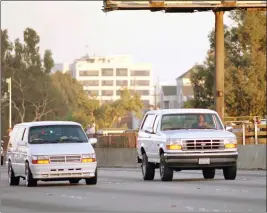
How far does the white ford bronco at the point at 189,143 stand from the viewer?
1111 inches

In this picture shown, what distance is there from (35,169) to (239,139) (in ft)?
59.2

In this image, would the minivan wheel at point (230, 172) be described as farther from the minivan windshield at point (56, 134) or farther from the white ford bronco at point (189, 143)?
the minivan windshield at point (56, 134)

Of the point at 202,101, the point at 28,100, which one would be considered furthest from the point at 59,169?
the point at 28,100

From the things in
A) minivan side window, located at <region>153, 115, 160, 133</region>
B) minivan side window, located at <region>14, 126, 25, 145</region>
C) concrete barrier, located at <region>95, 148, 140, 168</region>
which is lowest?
concrete barrier, located at <region>95, 148, 140, 168</region>

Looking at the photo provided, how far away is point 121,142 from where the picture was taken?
5228 cm

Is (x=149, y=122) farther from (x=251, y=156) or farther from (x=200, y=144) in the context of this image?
(x=251, y=156)

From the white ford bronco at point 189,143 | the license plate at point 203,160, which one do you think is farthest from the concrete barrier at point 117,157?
the license plate at point 203,160

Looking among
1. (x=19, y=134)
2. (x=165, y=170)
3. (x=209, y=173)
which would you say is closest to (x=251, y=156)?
(x=209, y=173)

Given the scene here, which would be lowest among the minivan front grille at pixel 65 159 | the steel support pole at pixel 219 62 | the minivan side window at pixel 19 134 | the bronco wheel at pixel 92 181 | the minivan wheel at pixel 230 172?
the bronco wheel at pixel 92 181

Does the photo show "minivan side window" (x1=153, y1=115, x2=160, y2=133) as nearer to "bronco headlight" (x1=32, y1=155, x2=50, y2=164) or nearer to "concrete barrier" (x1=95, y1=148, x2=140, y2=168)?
"bronco headlight" (x1=32, y1=155, x2=50, y2=164)

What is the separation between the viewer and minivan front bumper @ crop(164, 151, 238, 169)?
28172mm

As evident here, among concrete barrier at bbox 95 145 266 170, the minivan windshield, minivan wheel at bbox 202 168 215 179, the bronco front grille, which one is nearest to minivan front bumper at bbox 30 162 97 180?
the minivan windshield

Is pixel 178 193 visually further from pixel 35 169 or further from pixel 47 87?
pixel 47 87

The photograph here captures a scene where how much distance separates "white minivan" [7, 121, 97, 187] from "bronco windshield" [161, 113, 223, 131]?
2.11 m
